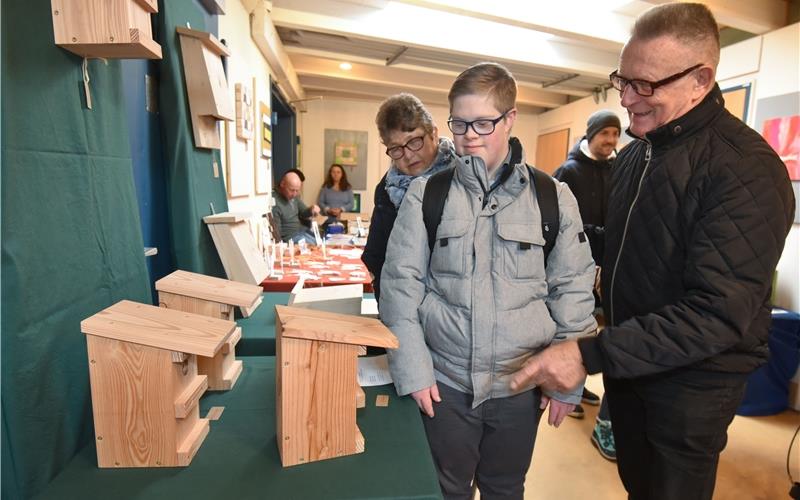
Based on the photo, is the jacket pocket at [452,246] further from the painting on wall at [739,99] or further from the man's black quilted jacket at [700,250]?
the painting on wall at [739,99]

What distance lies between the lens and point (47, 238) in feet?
2.74

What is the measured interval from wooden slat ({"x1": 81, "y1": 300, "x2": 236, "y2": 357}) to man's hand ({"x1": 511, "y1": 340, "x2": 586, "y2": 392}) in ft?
2.21

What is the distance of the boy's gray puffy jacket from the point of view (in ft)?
3.40

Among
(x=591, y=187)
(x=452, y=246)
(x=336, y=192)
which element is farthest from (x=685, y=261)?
(x=336, y=192)

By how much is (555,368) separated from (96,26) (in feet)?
4.05

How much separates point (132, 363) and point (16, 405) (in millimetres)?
194

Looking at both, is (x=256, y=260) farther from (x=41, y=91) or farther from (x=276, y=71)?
(x=276, y=71)

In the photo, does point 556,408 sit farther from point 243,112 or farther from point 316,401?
point 243,112

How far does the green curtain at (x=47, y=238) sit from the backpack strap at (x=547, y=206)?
107 centimetres

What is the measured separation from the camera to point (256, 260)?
197 cm

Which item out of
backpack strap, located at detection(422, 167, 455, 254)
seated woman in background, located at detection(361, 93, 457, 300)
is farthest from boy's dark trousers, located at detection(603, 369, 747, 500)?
seated woman in background, located at detection(361, 93, 457, 300)

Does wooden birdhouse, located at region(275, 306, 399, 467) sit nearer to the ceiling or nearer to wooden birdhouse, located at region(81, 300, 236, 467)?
wooden birdhouse, located at region(81, 300, 236, 467)

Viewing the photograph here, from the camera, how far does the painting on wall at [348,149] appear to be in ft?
22.5

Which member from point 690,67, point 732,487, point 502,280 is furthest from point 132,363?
point 732,487
